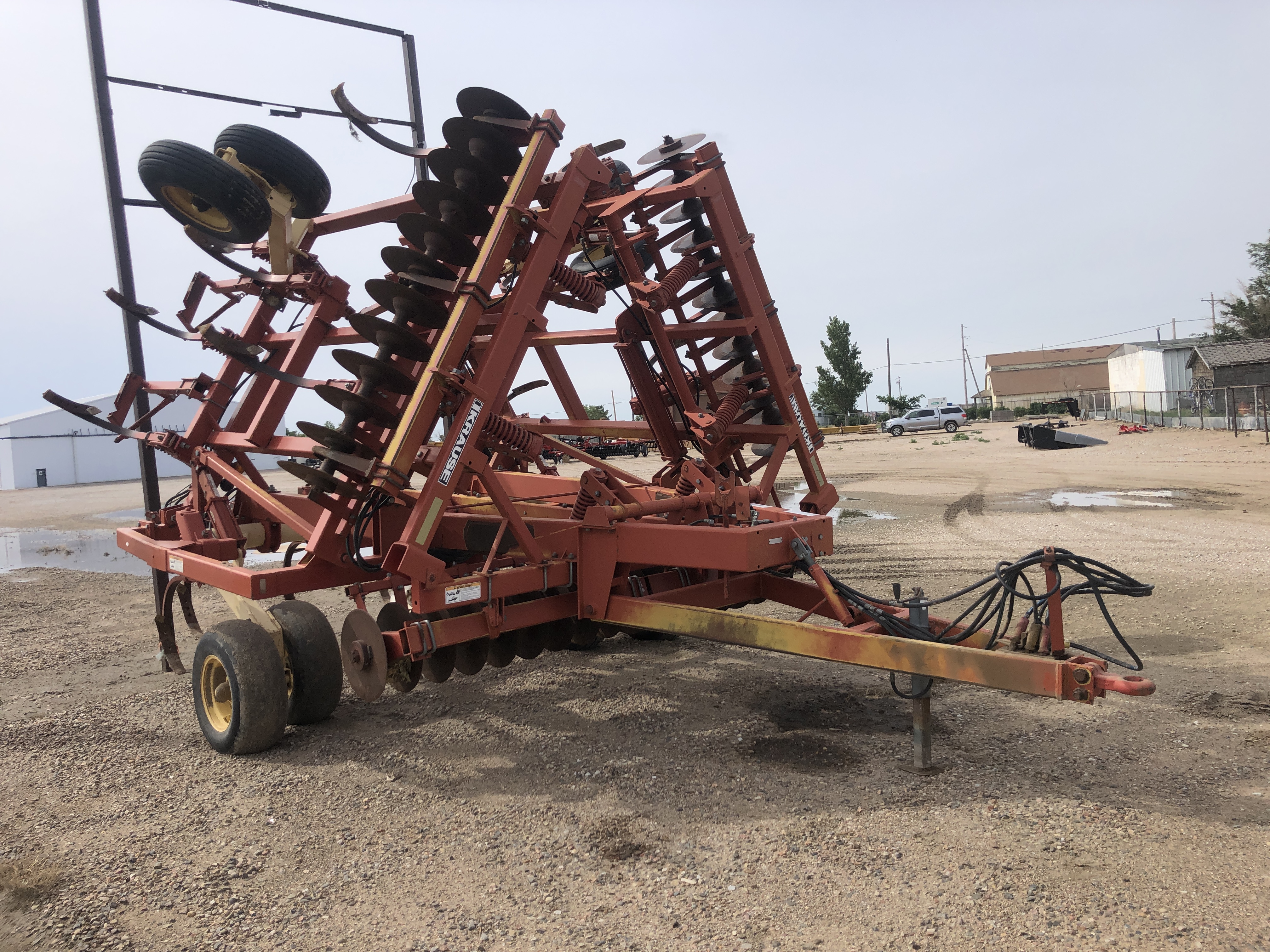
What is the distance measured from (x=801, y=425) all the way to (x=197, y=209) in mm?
4421

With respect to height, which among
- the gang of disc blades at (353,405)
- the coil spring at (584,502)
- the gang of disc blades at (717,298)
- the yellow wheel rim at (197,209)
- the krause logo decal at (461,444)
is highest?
the yellow wheel rim at (197,209)

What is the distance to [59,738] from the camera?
18.2ft

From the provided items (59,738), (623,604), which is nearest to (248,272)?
(59,738)

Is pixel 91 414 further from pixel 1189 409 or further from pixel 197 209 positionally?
pixel 1189 409

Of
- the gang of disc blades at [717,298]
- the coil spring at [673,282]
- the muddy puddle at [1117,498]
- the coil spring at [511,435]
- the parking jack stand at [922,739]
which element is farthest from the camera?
the muddy puddle at [1117,498]

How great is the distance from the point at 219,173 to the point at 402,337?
2.09 meters

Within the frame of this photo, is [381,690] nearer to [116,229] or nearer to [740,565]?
[740,565]

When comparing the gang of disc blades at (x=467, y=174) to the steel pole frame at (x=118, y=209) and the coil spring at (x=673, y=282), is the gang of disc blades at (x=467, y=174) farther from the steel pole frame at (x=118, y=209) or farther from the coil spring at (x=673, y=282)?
the steel pole frame at (x=118, y=209)

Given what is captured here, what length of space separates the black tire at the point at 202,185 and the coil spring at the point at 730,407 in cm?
327

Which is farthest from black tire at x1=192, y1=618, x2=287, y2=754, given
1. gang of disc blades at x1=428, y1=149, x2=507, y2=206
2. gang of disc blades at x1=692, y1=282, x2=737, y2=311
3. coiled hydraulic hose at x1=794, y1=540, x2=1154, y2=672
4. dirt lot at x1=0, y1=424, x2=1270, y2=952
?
gang of disc blades at x1=692, y1=282, x2=737, y2=311

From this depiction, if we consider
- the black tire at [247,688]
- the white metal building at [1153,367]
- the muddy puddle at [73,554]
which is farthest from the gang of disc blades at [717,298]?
the white metal building at [1153,367]

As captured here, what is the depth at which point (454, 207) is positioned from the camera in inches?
190

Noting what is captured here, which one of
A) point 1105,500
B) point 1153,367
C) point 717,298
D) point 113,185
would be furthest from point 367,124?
point 1153,367

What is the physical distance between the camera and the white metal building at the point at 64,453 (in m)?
50.5
